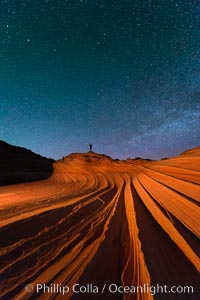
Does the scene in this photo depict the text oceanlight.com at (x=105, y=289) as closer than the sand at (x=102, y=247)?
Yes

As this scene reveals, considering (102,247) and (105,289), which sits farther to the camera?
(102,247)

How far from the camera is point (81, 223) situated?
4262 millimetres

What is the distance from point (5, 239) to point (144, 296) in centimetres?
236

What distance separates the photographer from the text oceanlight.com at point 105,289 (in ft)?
6.72

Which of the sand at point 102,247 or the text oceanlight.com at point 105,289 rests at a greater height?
the sand at point 102,247

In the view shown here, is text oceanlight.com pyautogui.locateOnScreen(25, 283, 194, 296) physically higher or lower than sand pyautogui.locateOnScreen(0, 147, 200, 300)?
lower

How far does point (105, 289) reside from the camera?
2096 millimetres

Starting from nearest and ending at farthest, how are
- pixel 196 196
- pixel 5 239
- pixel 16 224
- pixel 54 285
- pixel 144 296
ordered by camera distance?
pixel 144 296
pixel 54 285
pixel 5 239
pixel 16 224
pixel 196 196

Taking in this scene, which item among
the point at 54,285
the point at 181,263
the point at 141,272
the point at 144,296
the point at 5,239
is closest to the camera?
the point at 144,296

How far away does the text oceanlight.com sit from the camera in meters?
2.05

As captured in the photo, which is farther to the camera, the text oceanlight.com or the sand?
the sand

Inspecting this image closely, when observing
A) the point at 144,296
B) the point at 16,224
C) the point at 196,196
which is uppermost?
the point at 196,196

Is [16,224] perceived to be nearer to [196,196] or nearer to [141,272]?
[141,272]

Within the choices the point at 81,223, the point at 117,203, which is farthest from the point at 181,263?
the point at 117,203
